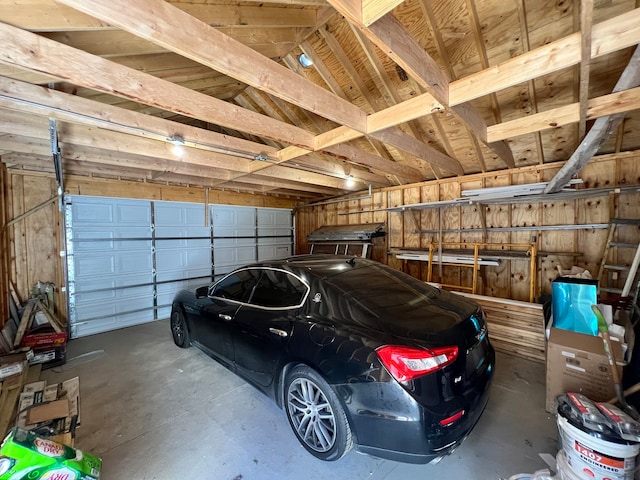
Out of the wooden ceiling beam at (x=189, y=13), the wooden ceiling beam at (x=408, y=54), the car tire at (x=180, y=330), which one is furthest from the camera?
the car tire at (x=180, y=330)

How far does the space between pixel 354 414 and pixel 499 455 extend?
1148mm

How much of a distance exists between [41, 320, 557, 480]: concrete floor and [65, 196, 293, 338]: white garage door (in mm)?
1575

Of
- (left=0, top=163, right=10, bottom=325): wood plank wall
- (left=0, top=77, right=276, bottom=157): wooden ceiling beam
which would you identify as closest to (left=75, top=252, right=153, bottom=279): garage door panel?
(left=0, top=163, right=10, bottom=325): wood plank wall

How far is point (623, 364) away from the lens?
1.93 m

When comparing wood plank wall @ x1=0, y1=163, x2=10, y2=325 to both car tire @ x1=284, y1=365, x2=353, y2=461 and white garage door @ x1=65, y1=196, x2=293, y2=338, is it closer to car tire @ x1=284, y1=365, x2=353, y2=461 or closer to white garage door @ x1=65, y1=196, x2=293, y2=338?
white garage door @ x1=65, y1=196, x2=293, y2=338

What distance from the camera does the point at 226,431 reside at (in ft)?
6.72

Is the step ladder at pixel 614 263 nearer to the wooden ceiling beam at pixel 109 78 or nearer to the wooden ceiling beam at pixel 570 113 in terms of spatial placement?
the wooden ceiling beam at pixel 570 113

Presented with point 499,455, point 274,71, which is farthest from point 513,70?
point 499,455

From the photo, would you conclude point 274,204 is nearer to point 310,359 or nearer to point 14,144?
point 14,144

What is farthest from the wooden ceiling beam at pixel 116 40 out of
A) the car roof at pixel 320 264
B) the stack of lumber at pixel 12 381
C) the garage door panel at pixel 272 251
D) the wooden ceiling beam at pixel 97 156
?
the garage door panel at pixel 272 251

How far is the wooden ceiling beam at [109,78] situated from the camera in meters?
1.51

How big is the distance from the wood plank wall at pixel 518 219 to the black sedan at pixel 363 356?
2.78m

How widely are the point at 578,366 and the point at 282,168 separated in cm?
413

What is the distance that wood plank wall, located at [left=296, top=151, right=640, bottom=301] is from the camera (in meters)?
3.31
